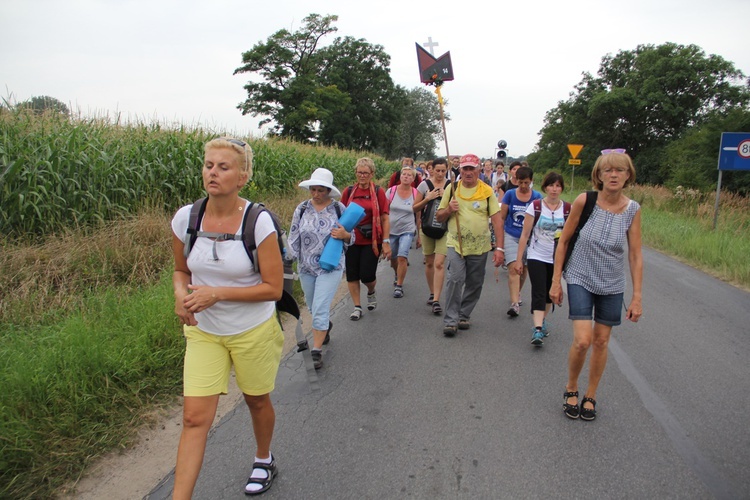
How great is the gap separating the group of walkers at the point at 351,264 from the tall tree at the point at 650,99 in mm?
31295

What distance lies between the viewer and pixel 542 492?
268cm

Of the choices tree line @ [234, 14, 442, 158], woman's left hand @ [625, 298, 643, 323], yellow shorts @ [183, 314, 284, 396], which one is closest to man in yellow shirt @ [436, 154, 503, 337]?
woman's left hand @ [625, 298, 643, 323]

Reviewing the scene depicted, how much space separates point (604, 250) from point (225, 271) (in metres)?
2.53

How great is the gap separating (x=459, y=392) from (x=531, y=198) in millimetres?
2829

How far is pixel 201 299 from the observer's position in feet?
7.38

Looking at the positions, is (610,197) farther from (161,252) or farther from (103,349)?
(161,252)

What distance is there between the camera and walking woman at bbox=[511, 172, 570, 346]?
16.5ft

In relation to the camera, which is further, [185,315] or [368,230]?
[368,230]

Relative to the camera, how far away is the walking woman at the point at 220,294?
7.65ft

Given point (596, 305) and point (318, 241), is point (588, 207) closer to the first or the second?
point (596, 305)

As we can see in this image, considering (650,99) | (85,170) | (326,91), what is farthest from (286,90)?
(85,170)

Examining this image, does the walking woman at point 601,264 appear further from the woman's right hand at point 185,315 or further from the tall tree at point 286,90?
the tall tree at point 286,90

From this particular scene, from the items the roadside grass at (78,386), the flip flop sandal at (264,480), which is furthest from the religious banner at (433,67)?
the flip flop sandal at (264,480)

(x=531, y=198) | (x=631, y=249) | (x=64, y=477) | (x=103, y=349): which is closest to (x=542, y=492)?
(x=631, y=249)
